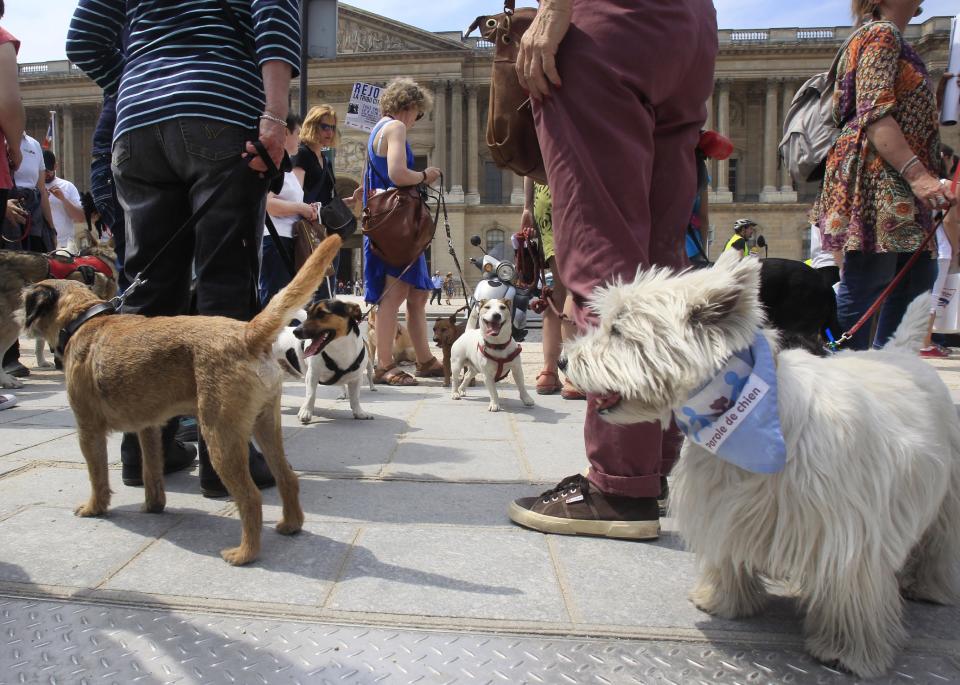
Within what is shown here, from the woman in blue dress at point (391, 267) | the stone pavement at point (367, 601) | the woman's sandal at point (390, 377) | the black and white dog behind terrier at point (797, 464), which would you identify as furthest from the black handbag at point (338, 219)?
the black and white dog behind terrier at point (797, 464)

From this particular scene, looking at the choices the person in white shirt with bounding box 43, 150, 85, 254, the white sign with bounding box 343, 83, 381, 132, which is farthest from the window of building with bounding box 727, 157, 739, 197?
the person in white shirt with bounding box 43, 150, 85, 254

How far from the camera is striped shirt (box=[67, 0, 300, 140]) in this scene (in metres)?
2.73

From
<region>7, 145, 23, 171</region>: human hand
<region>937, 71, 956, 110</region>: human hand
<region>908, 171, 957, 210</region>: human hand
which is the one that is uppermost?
<region>937, 71, 956, 110</region>: human hand

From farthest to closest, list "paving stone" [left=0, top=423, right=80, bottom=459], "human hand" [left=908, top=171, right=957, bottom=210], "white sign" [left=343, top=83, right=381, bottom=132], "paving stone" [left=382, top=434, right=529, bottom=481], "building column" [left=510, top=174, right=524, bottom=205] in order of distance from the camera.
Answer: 1. "building column" [left=510, top=174, right=524, bottom=205]
2. "white sign" [left=343, top=83, right=381, bottom=132]
3. "paving stone" [left=0, top=423, right=80, bottom=459]
4. "paving stone" [left=382, top=434, right=529, bottom=481]
5. "human hand" [left=908, top=171, right=957, bottom=210]

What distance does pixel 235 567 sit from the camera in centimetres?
214

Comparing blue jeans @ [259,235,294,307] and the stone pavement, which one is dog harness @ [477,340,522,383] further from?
the stone pavement

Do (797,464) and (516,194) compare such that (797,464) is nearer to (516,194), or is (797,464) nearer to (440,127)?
(516,194)

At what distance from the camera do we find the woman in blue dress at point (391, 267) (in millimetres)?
5746

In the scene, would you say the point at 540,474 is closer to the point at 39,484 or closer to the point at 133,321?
the point at 133,321

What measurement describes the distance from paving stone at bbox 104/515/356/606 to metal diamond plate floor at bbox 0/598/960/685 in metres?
0.17

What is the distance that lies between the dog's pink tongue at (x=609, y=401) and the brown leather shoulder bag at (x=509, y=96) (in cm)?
139

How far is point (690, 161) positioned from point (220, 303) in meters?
2.04

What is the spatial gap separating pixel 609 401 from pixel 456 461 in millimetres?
1881

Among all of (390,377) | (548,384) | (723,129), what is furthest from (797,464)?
(723,129)
